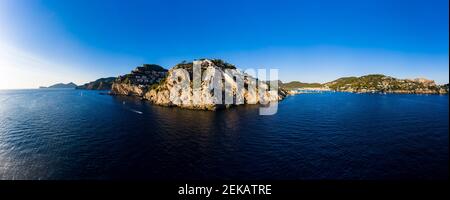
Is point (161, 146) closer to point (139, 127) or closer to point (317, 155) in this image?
point (139, 127)

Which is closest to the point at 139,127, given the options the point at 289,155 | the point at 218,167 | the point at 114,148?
the point at 114,148

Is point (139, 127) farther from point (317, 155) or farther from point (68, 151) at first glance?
point (317, 155)

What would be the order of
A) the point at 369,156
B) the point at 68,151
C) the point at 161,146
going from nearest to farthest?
the point at 369,156 < the point at 68,151 < the point at 161,146

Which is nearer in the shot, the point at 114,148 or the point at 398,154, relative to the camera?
the point at 398,154

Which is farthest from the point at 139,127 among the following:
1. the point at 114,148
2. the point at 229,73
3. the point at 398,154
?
the point at 229,73

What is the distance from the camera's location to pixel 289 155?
39906mm

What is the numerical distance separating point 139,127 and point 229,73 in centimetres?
8693
